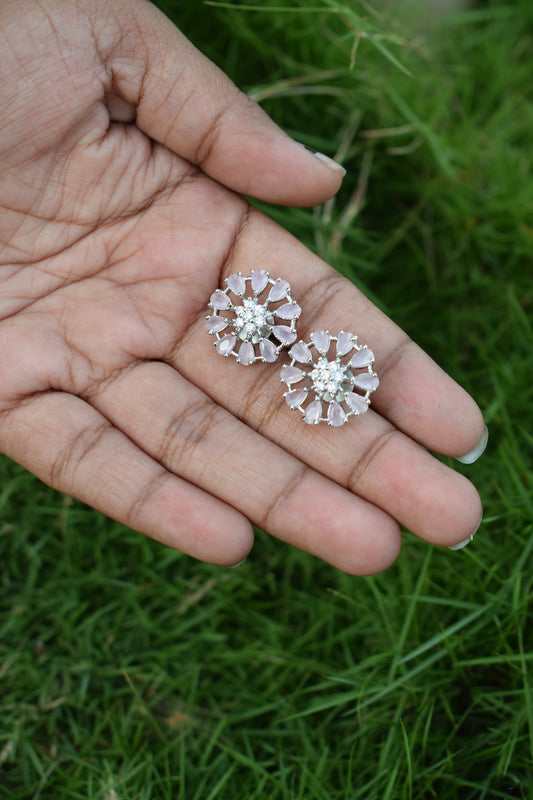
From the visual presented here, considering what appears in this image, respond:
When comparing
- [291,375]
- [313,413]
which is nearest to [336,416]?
[313,413]

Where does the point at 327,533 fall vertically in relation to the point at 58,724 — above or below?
above

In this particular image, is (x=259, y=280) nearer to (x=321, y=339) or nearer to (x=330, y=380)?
(x=321, y=339)

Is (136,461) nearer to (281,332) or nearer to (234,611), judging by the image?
(281,332)

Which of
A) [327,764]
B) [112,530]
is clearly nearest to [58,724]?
[112,530]

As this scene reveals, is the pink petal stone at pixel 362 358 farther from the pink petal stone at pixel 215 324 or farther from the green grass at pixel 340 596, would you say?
the green grass at pixel 340 596

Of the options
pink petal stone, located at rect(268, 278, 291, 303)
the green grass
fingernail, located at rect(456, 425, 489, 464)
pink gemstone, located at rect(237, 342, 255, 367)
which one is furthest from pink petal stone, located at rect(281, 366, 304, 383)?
the green grass

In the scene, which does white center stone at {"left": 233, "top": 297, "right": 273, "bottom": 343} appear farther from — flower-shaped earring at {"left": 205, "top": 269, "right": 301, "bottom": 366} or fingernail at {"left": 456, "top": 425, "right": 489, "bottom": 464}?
fingernail at {"left": 456, "top": 425, "right": 489, "bottom": 464}
